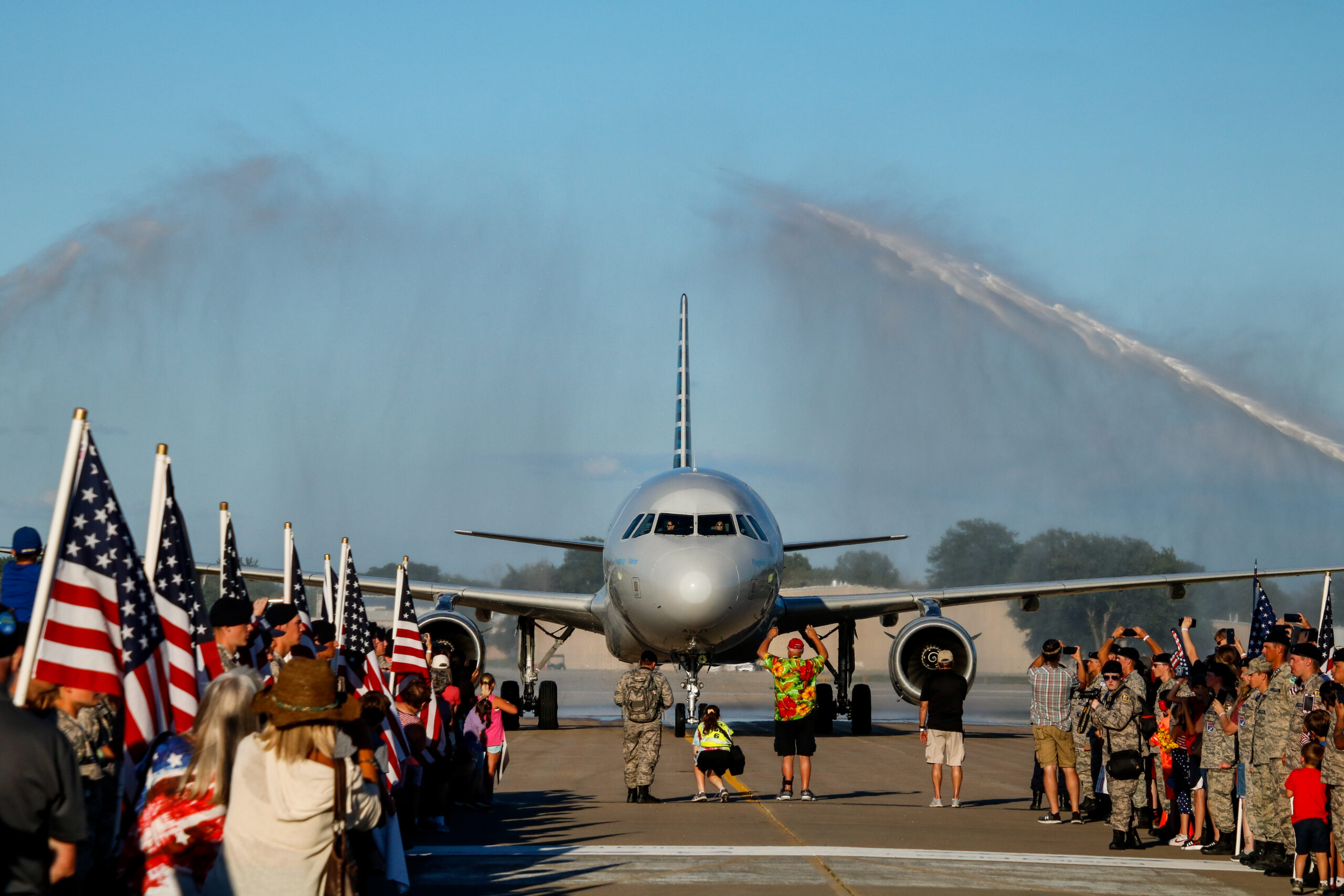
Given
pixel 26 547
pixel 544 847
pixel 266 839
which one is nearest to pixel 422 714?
pixel 544 847

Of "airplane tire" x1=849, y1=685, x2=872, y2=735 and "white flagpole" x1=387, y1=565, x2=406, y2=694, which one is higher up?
"white flagpole" x1=387, y1=565, x2=406, y2=694

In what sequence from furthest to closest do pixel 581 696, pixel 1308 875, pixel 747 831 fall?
pixel 581 696, pixel 747 831, pixel 1308 875

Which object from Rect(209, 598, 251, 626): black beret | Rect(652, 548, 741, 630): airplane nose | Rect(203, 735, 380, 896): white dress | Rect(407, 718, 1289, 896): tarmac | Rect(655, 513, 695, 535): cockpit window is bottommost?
Rect(407, 718, 1289, 896): tarmac

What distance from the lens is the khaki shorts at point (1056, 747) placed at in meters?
12.8

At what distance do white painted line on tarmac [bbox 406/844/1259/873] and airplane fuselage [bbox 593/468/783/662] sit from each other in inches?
336

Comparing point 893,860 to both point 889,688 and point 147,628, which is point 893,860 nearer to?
point 147,628

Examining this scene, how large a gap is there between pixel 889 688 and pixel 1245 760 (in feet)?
164

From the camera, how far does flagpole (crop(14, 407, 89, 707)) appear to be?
589 cm

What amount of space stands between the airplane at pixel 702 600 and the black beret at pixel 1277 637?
23.3ft

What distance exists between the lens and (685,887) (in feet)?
27.9

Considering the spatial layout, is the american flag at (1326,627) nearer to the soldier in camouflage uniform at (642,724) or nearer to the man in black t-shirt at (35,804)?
the soldier in camouflage uniform at (642,724)

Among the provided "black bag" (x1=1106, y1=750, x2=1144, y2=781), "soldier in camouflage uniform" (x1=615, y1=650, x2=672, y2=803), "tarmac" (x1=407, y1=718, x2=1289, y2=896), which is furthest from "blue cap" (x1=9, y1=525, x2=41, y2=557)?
"black bag" (x1=1106, y1=750, x2=1144, y2=781)

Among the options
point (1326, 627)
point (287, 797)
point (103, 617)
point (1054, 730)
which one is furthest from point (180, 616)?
point (1326, 627)

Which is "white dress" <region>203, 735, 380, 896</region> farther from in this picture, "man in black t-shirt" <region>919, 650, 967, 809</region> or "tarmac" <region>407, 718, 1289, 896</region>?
"man in black t-shirt" <region>919, 650, 967, 809</region>
